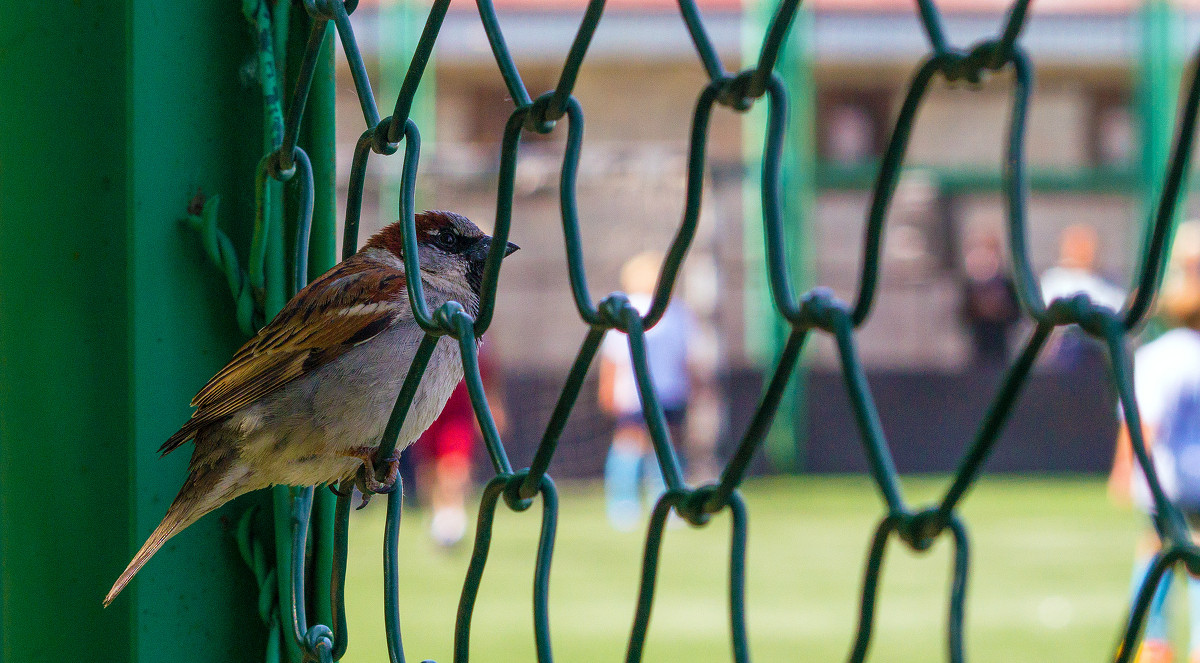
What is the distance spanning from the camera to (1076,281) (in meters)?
10.5

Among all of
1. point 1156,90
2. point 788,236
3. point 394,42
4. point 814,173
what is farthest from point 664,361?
point 1156,90

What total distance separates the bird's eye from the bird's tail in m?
0.79

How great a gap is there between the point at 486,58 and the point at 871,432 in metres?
12.1

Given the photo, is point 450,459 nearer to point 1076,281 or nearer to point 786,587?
point 786,587

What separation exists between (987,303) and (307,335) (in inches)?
431

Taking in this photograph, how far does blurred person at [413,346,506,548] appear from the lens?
9023 millimetres

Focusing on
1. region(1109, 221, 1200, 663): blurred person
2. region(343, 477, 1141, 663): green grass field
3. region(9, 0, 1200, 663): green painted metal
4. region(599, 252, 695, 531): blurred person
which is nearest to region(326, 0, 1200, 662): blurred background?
region(599, 252, 695, 531): blurred person

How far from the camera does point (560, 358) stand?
40.4 ft

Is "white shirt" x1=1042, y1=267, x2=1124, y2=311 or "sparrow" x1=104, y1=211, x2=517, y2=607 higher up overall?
"white shirt" x1=1042, y1=267, x2=1124, y2=311

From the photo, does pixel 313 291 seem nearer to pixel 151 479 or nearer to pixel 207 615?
pixel 151 479

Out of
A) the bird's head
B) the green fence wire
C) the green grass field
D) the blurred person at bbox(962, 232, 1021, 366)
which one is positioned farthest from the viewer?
the blurred person at bbox(962, 232, 1021, 366)

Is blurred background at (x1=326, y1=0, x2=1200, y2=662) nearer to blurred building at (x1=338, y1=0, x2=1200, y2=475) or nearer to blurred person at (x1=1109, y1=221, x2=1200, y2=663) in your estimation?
blurred building at (x1=338, y1=0, x2=1200, y2=475)

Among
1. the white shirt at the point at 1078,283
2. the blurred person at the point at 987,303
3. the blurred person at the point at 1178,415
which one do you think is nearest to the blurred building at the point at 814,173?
the blurred person at the point at 987,303

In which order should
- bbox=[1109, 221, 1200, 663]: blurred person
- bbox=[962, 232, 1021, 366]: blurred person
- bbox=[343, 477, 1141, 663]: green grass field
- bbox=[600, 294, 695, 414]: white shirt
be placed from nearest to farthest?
bbox=[1109, 221, 1200, 663]: blurred person
bbox=[343, 477, 1141, 663]: green grass field
bbox=[600, 294, 695, 414]: white shirt
bbox=[962, 232, 1021, 366]: blurred person
